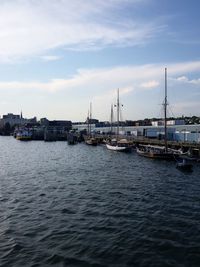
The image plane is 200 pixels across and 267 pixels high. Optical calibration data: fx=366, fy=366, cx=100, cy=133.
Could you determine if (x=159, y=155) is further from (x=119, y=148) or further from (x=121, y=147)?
(x=119, y=148)

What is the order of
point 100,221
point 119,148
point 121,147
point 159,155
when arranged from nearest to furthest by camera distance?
point 100,221 < point 159,155 < point 121,147 < point 119,148

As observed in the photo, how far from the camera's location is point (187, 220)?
32156 mm

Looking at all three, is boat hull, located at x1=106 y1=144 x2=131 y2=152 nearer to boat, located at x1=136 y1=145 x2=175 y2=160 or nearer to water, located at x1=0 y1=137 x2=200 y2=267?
boat, located at x1=136 y1=145 x2=175 y2=160

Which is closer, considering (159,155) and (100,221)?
(100,221)

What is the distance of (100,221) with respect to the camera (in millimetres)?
31953

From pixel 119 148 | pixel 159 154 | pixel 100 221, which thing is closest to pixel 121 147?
pixel 119 148

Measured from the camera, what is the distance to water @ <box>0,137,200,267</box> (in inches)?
951

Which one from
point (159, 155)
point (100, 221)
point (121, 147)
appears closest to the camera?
point (100, 221)

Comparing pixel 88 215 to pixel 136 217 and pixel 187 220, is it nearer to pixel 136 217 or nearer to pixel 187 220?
pixel 136 217

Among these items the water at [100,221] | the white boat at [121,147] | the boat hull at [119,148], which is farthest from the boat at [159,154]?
the water at [100,221]

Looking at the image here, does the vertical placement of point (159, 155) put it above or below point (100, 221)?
above

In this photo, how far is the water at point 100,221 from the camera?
2416 centimetres

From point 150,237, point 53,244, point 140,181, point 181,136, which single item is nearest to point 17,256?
point 53,244

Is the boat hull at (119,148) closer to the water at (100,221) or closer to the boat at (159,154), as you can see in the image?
the boat at (159,154)
